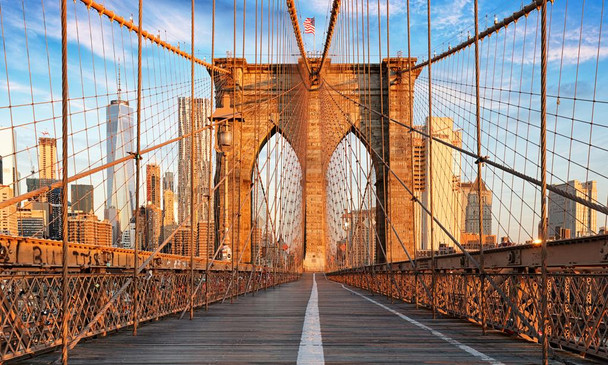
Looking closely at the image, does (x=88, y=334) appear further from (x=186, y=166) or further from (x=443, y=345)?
(x=186, y=166)

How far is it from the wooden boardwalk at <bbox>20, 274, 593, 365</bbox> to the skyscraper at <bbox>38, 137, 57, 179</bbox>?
15.2 ft

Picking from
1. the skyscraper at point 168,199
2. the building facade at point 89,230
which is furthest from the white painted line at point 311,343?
the skyscraper at point 168,199

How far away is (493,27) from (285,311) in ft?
48.2

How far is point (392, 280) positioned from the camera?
1563 cm

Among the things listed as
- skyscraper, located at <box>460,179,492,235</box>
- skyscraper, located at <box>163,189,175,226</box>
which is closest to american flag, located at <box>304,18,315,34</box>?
skyscraper, located at <box>460,179,492,235</box>

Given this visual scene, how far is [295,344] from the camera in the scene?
5945 millimetres

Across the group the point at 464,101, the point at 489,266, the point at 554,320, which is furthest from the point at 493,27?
the point at 554,320

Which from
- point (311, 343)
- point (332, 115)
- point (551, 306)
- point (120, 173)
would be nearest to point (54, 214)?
point (120, 173)

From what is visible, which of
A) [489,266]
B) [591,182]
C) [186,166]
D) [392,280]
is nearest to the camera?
[489,266]

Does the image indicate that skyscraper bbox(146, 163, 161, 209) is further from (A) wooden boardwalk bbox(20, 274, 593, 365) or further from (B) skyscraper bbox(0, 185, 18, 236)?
(A) wooden boardwalk bbox(20, 274, 593, 365)

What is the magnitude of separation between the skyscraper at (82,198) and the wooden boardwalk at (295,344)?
5066mm

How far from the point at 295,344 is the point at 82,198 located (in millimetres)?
8142

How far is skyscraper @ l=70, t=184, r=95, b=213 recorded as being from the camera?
12.9 meters

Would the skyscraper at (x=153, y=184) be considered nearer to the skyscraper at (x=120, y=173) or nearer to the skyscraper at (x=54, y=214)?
the skyscraper at (x=120, y=173)
